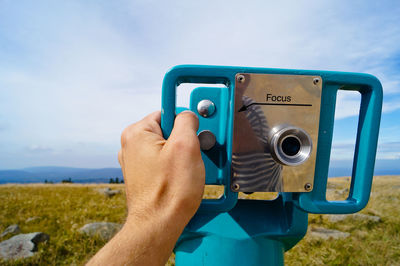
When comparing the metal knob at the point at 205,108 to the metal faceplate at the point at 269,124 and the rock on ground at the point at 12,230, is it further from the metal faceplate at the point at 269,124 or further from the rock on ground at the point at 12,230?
the rock on ground at the point at 12,230

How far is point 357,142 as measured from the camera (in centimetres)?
126

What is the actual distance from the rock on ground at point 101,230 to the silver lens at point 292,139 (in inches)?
161

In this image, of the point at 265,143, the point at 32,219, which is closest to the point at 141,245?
the point at 265,143

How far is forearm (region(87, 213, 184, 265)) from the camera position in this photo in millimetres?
862

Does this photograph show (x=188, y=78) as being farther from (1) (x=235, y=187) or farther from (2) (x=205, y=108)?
(1) (x=235, y=187)

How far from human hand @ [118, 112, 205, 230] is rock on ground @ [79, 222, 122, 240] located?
3.90 m

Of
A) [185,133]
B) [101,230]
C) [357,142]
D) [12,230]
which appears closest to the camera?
[185,133]

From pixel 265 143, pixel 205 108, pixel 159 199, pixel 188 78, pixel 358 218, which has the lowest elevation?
pixel 358 218

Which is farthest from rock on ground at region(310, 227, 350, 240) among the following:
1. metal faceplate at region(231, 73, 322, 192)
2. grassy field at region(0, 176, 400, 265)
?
→ metal faceplate at region(231, 73, 322, 192)

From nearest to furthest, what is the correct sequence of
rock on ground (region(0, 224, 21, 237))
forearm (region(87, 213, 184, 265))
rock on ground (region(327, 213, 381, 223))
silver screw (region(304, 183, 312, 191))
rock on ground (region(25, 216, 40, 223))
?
forearm (region(87, 213, 184, 265))
silver screw (region(304, 183, 312, 191))
rock on ground (region(0, 224, 21, 237))
rock on ground (region(327, 213, 381, 223))
rock on ground (region(25, 216, 40, 223))

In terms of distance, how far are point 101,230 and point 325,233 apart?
170 inches

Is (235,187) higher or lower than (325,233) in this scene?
higher

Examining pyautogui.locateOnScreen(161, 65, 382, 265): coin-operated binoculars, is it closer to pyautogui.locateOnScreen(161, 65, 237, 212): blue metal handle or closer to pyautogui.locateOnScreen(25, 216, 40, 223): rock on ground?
pyautogui.locateOnScreen(161, 65, 237, 212): blue metal handle

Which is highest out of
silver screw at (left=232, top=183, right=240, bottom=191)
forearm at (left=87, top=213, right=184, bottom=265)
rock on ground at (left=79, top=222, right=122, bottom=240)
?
silver screw at (left=232, top=183, right=240, bottom=191)
